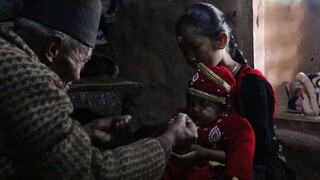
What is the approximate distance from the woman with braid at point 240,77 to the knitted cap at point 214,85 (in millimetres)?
74

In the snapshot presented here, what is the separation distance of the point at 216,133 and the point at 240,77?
0.34 metres

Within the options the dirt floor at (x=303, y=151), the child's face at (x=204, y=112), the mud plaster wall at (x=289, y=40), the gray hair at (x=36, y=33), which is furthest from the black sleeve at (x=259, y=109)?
the mud plaster wall at (x=289, y=40)

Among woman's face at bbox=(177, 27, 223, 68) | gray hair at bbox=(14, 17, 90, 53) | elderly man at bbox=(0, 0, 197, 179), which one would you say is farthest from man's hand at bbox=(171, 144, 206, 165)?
gray hair at bbox=(14, 17, 90, 53)

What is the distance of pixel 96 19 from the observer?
197 cm

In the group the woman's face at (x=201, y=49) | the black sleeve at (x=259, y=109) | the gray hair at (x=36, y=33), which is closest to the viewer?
the gray hair at (x=36, y=33)

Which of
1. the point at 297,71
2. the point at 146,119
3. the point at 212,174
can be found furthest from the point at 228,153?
the point at 297,71

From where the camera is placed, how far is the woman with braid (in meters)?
2.30

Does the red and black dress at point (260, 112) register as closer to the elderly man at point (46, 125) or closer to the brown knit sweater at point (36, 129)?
the elderly man at point (46, 125)

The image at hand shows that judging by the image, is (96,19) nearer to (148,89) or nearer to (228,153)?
(228,153)

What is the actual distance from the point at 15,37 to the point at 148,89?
2.31 metres

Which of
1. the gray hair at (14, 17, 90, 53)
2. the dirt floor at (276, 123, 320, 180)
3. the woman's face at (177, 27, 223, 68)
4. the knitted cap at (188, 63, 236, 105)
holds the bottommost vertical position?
the dirt floor at (276, 123, 320, 180)

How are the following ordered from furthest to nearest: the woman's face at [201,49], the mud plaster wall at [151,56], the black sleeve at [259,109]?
1. the mud plaster wall at [151,56]
2. the woman's face at [201,49]
3. the black sleeve at [259,109]

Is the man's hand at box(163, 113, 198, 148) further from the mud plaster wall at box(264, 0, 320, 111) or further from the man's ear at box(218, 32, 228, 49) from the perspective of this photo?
the mud plaster wall at box(264, 0, 320, 111)

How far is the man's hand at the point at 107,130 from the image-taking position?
219cm
